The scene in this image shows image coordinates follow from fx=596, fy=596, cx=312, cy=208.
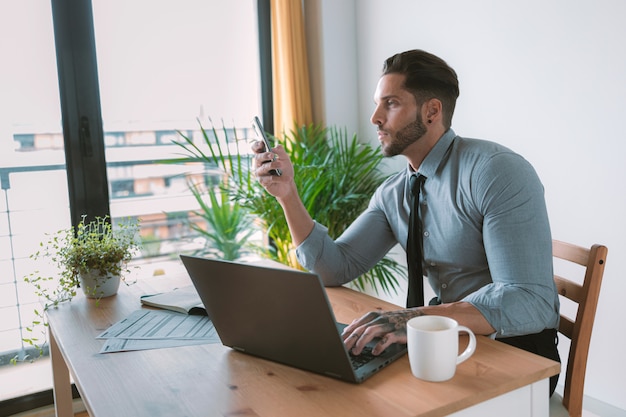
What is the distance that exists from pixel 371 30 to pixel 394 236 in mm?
1644

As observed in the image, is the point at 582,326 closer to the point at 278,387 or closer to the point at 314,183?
the point at 278,387

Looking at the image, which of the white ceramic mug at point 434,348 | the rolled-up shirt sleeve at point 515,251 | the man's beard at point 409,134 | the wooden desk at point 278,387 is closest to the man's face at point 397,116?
the man's beard at point 409,134

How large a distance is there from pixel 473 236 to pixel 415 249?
17 cm

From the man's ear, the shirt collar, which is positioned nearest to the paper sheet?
the shirt collar

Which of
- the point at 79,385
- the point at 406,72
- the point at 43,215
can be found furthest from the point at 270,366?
the point at 43,215

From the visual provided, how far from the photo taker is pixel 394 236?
181cm

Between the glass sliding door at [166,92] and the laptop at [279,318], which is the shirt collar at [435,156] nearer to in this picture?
the laptop at [279,318]

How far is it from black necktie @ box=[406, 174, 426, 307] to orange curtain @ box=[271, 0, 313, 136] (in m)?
1.46

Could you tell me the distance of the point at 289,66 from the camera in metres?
3.02

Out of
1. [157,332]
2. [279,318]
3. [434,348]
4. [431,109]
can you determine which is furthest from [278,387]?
[431,109]

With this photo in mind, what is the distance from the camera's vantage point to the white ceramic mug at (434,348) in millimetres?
941

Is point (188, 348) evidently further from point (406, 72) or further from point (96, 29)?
point (96, 29)

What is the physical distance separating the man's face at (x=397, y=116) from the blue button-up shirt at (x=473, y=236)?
0.08 meters

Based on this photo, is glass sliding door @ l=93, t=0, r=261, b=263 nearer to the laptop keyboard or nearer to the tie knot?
the tie knot
